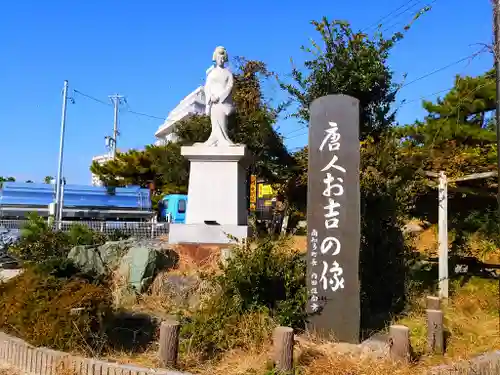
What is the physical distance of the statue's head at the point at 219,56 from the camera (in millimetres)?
8672

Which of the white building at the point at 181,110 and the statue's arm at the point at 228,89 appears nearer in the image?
the statue's arm at the point at 228,89

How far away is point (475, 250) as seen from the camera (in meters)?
8.95

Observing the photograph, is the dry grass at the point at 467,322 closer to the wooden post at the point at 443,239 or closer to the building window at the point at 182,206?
the wooden post at the point at 443,239

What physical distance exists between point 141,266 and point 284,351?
10.3 ft

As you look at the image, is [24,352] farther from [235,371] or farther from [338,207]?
[338,207]

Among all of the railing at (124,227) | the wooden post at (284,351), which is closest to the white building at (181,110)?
Answer: the railing at (124,227)

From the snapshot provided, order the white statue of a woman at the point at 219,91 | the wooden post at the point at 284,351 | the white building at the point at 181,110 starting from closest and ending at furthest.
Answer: the wooden post at the point at 284,351 < the white statue of a woman at the point at 219,91 < the white building at the point at 181,110

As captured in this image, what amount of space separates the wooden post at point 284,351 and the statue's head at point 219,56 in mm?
5874

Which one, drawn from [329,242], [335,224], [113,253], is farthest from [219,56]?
[329,242]

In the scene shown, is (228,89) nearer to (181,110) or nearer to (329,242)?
(329,242)

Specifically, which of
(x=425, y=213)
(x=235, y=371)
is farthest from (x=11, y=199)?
(x=235, y=371)

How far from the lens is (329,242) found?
5.25 meters

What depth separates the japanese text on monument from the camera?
521 centimetres

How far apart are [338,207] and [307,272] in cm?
81
